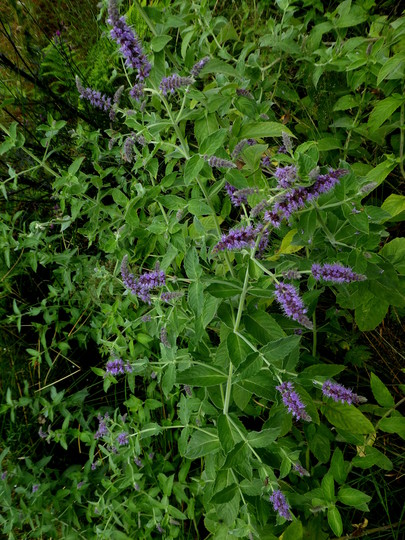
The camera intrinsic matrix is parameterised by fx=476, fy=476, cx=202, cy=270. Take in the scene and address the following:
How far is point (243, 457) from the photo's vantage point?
127 cm

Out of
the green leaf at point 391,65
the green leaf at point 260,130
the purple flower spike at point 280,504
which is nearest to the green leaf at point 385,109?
the green leaf at point 391,65

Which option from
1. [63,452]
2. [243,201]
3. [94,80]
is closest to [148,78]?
[243,201]

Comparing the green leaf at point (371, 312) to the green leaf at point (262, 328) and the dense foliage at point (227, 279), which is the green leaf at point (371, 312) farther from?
A: the green leaf at point (262, 328)

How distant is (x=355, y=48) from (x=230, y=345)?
1.43m

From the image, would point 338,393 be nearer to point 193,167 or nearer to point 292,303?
point 292,303

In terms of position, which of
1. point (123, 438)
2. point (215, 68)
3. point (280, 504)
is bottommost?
point (123, 438)

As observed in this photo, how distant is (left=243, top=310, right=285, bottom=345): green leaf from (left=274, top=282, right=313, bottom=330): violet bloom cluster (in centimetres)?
19

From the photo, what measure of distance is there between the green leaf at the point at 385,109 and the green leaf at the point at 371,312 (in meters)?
0.65

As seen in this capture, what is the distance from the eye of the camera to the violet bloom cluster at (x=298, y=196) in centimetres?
115

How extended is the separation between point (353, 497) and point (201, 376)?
0.64 m

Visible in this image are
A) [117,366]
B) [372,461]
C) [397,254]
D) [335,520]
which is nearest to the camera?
[335,520]

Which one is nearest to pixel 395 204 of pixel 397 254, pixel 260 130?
pixel 397 254

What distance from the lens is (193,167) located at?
1.29 metres

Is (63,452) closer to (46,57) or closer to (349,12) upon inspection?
(46,57)
